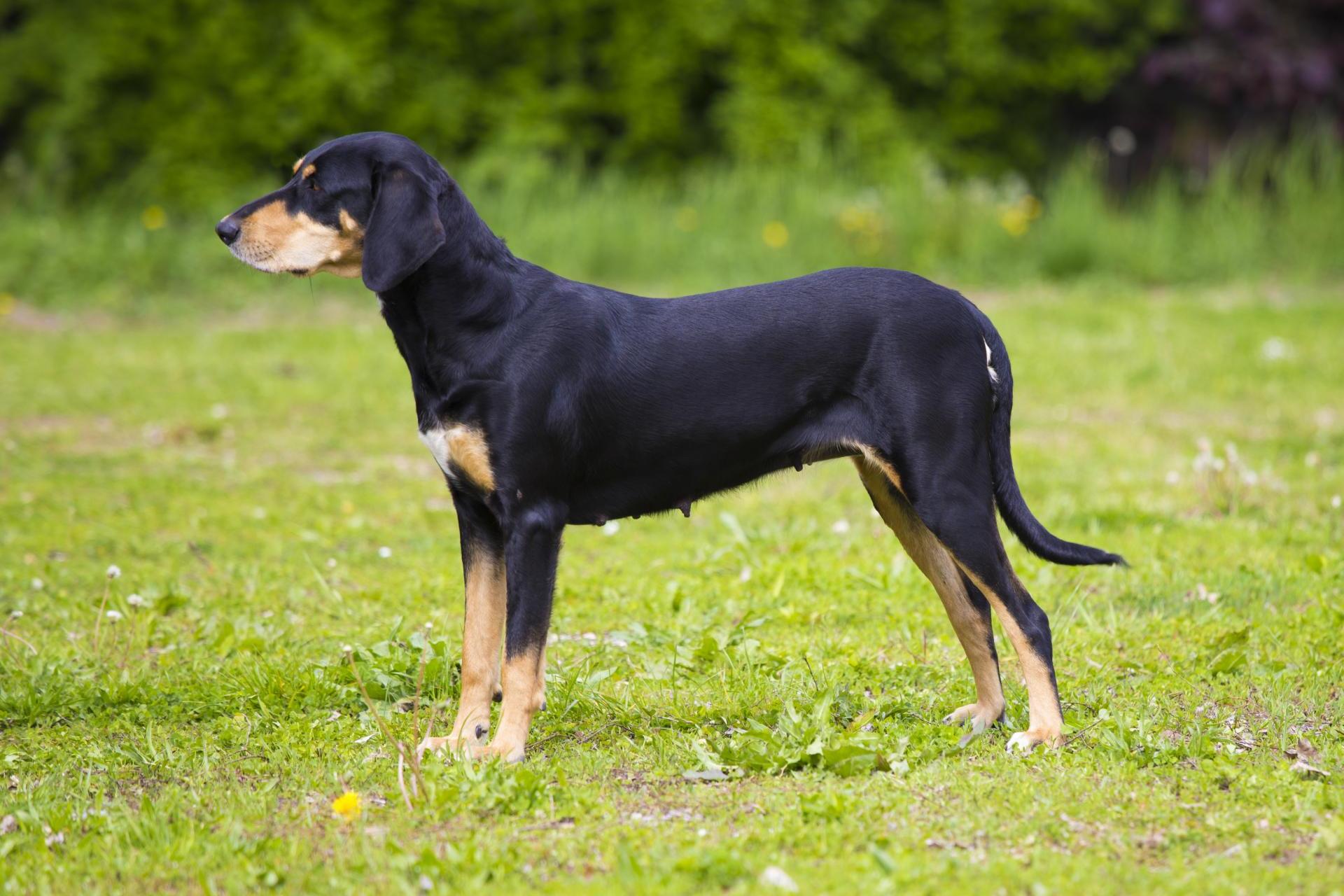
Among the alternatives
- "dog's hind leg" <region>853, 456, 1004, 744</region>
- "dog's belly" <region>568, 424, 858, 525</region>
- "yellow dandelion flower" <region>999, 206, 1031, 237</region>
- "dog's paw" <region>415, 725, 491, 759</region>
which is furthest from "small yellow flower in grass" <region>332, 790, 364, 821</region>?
"yellow dandelion flower" <region>999, 206, 1031, 237</region>

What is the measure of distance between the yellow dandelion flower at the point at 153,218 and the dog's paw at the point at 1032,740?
1048 centimetres

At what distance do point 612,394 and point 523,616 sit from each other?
67 centimetres

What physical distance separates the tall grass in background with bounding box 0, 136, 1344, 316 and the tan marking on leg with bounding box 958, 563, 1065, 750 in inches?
298

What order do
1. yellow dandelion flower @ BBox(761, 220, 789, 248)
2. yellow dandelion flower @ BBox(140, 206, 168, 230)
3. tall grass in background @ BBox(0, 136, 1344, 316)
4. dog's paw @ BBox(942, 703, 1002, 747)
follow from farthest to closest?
yellow dandelion flower @ BBox(140, 206, 168, 230) → yellow dandelion flower @ BBox(761, 220, 789, 248) → tall grass in background @ BBox(0, 136, 1344, 316) → dog's paw @ BBox(942, 703, 1002, 747)

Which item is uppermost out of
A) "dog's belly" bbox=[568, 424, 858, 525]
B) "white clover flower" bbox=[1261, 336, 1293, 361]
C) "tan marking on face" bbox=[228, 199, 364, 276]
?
"tan marking on face" bbox=[228, 199, 364, 276]

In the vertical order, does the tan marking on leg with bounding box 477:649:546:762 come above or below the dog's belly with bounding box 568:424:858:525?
below

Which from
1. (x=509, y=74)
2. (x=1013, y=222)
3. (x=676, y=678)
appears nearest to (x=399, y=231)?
(x=676, y=678)

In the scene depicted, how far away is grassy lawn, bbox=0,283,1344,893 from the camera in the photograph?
3160 millimetres

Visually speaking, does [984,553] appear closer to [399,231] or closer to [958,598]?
[958,598]

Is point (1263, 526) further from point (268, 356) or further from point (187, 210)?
point (187, 210)

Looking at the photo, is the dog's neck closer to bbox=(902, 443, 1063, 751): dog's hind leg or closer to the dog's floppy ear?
the dog's floppy ear

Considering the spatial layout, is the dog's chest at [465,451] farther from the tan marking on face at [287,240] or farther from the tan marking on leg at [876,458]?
the tan marking on leg at [876,458]

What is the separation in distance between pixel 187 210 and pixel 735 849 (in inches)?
447

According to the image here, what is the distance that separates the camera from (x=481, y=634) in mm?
3961
